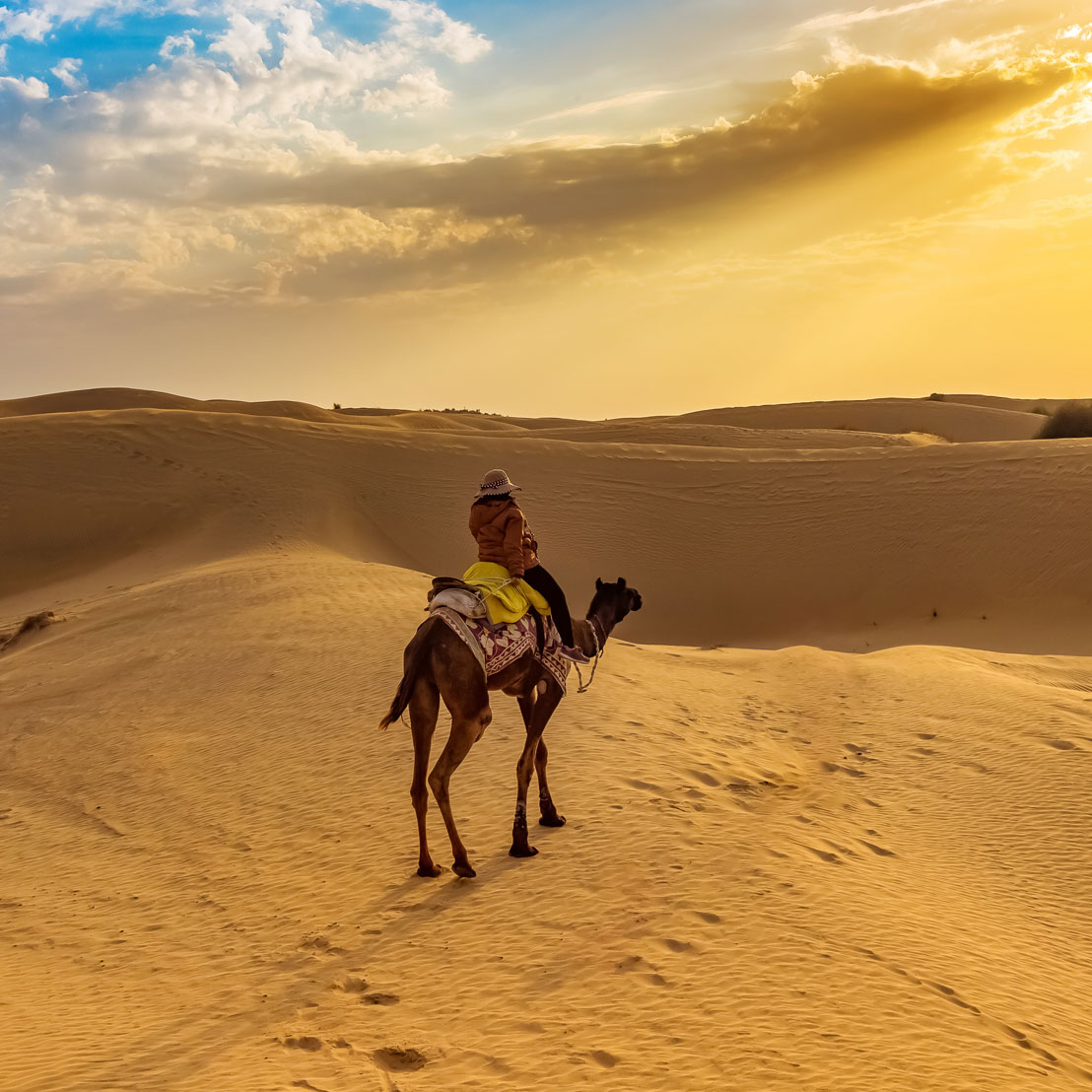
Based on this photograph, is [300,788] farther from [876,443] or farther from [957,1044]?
[876,443]

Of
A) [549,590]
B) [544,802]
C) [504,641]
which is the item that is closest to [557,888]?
[544,802]

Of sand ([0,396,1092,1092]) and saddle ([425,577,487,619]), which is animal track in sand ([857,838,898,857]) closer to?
sand ([0,396,1092,1092])

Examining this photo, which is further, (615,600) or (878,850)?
(615,600)

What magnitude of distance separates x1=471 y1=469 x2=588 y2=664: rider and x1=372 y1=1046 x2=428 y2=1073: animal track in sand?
3499 mm

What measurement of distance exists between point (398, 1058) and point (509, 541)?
12.6 feet

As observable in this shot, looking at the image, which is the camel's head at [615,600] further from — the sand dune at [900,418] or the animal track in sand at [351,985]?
the sand dune at [900,418]

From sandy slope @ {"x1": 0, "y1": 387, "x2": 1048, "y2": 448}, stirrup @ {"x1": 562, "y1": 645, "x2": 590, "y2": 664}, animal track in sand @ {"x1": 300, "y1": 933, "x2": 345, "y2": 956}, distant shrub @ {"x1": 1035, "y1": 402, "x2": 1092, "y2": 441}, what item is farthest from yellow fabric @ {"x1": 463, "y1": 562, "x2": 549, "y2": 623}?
distant shrub @ {"x1": 1035, "y1": 402, "x2": 1092, "y2": 441}

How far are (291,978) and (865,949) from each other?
349 cm

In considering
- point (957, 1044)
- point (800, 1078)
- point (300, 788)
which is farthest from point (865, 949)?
point (300, 788)

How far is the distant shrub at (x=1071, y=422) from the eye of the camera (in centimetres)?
3878

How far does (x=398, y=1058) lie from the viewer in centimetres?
491

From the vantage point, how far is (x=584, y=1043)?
16.5ft

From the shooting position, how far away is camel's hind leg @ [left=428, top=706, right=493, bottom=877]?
7152 mm

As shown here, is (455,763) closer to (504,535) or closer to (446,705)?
(446,705)
